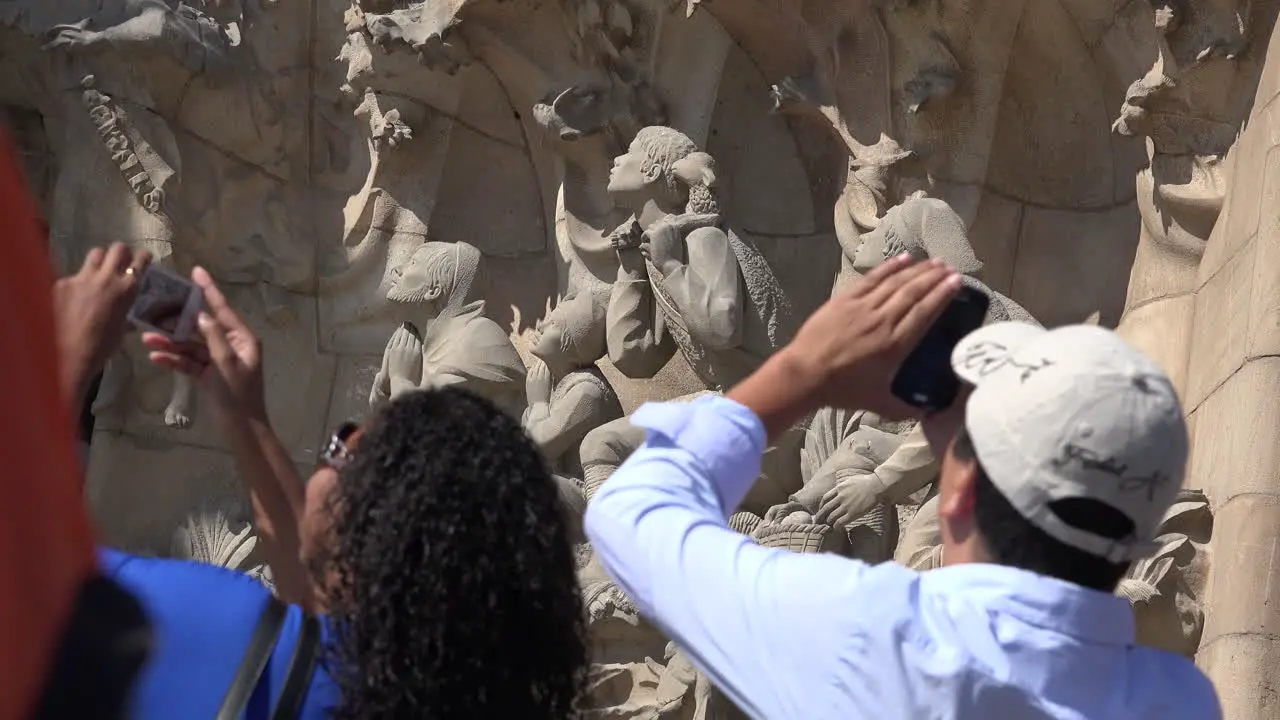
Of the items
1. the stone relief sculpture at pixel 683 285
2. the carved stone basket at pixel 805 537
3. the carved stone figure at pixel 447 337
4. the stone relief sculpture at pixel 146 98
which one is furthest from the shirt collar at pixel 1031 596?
the stone relief sculpture at pixel 146 98

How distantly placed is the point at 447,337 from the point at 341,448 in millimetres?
5421

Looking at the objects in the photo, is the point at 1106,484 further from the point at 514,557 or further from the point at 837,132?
the point at 837,132

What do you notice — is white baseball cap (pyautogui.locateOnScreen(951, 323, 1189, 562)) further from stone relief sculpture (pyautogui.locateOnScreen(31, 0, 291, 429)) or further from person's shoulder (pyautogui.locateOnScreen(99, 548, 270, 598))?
stone relief sculpture (pyautogui.locateOnScreen(31, 0, 291, 429))

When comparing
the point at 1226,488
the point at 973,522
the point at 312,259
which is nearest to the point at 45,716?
the point at 973,522

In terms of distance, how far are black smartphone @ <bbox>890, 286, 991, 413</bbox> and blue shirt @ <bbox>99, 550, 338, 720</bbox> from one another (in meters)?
0.47

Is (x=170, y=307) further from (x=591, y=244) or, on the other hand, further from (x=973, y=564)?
(x=591, y=244)

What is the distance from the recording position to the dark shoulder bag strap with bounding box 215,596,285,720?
1.54 m

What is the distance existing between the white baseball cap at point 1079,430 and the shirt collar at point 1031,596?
35mm

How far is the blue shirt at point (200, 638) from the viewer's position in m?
1.53

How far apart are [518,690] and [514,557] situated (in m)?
0.10

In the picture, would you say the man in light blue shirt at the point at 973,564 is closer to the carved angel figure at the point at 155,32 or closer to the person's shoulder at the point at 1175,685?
the person's shoulder at the point at 1175,685

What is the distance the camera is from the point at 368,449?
169cm

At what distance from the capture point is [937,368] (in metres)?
1.61

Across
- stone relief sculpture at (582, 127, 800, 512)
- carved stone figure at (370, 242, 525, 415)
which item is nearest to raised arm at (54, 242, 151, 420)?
stone relief sculpture at (582, 127, 800, 512)
